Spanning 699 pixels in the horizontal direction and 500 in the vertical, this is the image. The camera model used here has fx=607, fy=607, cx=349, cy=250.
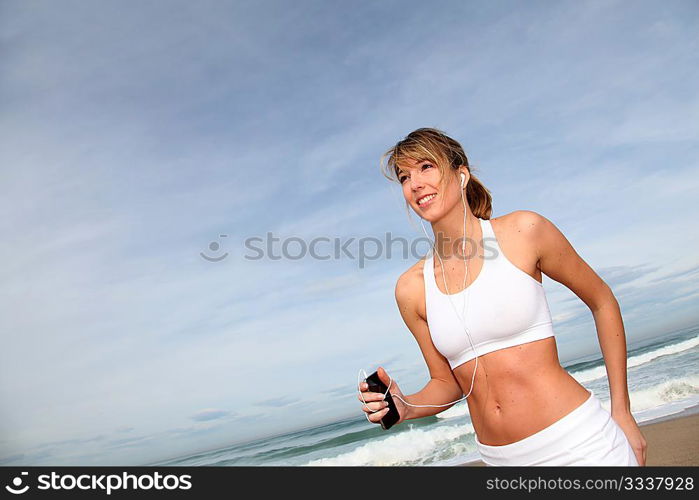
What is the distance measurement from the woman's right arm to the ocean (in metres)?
8.61

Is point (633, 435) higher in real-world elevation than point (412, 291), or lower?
lower

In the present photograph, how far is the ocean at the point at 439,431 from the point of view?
42.8ft

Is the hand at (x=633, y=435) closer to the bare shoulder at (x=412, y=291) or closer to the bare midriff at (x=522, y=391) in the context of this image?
the bare midriff at (x=522, y=391)

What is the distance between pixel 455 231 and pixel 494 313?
50cm

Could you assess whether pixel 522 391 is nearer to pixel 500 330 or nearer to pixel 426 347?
pixel 500 330

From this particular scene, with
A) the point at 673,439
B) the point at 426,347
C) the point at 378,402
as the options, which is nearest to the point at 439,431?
the point at 673,439

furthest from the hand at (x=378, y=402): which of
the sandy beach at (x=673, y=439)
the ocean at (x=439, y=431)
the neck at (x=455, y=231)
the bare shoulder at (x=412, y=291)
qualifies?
the ocean at (x=439, y=431)

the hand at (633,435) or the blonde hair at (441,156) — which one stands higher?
the blonde hair at (441,156)

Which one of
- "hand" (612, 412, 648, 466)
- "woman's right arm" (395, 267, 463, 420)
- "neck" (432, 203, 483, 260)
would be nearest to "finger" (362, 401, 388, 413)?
"woman's right arm" (395, 267, 463, 420)

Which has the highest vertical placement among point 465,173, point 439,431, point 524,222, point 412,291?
point 465,173

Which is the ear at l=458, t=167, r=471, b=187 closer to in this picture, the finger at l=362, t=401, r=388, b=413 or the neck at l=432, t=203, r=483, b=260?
the neck at l=432, t=203, r=483, b=260

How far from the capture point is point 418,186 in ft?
9.00

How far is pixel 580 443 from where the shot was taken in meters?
2.24
